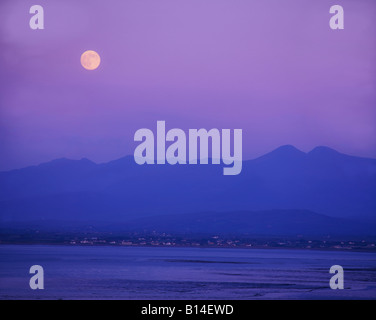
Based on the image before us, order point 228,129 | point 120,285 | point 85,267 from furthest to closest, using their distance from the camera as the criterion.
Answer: point 85,267 → point 120,285 → point 228,129

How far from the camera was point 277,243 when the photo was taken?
9773mm

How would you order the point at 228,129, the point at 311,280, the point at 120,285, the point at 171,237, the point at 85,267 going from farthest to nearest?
the point at 85,267
the point at 171,237
the point at 311,280
the point at 120,285
the point at 228,129

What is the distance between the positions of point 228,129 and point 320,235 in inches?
119

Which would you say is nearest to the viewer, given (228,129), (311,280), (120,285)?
(228,129)

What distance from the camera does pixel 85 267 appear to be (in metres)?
10.8

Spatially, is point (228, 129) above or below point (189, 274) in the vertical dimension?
above

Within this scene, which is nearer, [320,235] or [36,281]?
[36,281]
